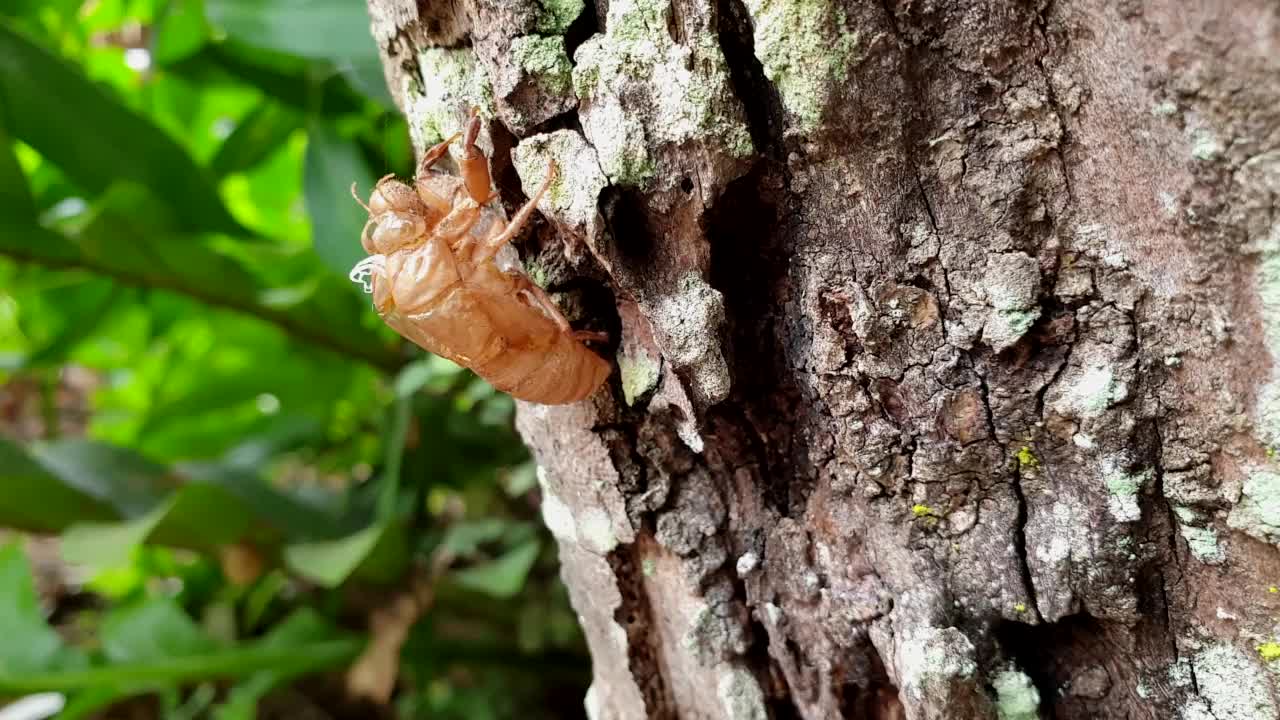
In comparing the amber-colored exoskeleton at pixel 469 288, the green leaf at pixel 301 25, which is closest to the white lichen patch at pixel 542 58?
the amber-colored exoskeleton at pixel 469 288

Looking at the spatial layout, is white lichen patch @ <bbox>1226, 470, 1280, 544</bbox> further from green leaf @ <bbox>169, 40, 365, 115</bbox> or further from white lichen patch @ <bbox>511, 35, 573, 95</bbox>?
green leaf @ <bbox>169, 40, 365, 115</bbox>

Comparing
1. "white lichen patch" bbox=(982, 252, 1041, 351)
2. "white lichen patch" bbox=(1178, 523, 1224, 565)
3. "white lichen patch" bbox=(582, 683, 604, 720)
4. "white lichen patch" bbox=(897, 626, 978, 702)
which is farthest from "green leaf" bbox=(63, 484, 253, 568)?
"white lichen patch" bbox=(1178, 523, 1224, 565)

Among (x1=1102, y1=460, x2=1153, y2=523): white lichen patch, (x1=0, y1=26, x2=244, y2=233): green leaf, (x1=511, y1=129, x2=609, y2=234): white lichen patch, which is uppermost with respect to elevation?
(x1=0, y1=26, x2=244, y2=233): green leaf

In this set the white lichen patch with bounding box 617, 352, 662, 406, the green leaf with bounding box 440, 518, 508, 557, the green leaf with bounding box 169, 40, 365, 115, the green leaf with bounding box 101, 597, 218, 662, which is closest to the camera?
the white lichen patch with bounding box 617, 352, 662, 406

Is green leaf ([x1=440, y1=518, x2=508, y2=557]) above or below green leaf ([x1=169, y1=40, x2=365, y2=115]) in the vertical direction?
below

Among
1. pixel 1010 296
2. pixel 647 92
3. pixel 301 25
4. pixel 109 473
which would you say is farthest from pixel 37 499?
pixel 1010 296

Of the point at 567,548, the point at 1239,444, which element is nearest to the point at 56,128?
the point at 567,548

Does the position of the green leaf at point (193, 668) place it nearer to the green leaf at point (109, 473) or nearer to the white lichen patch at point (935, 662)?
the green leaf at point (109, 473)

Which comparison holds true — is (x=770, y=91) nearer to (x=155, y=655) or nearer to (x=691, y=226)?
(x=691, y=226)
